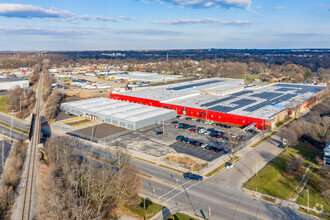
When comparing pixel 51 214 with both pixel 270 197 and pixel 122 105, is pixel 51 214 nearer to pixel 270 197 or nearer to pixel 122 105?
pixel 270 197

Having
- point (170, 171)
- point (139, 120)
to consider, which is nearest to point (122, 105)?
point (139, 120)

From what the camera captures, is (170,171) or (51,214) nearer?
(51,214)

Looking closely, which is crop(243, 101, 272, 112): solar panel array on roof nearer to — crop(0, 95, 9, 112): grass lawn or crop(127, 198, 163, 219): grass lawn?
crop(127, 198, 163, 219): grass lawn

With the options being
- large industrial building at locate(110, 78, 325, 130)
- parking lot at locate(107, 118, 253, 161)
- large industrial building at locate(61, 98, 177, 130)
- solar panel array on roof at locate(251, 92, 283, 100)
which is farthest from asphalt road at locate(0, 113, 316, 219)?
solar panel array on roof at locate(251, 92, 283, 100)

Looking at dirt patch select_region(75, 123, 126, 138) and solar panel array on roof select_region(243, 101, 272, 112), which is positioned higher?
solar panel array on roof select_region(243, 101, 272, 112)

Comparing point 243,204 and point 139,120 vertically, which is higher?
point 139,120

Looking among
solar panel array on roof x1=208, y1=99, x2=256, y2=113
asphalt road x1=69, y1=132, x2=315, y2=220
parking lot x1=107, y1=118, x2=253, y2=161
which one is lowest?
asphalt road x1=69, y1=132, x2=315, y2=220

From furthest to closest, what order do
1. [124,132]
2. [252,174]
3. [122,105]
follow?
[122,105] → [124,132] → [252,174]

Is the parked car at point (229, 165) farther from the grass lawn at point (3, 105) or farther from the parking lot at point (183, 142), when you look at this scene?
the grass lawn at point (3, 105)
